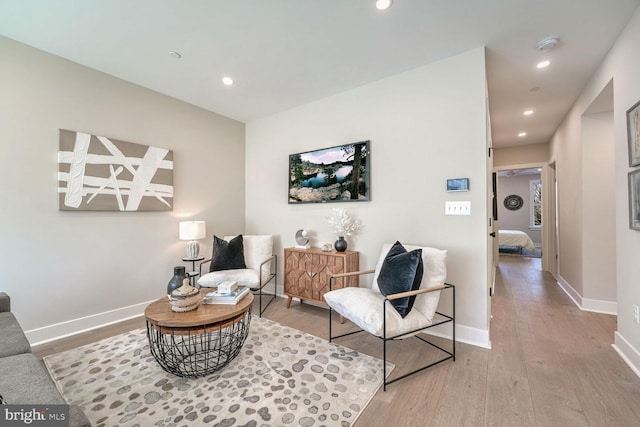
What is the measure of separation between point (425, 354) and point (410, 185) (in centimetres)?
161

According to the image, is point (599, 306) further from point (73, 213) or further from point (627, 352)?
point (73, 213)

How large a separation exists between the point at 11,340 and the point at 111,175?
6.16 ft

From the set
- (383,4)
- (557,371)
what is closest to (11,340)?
(383,4)

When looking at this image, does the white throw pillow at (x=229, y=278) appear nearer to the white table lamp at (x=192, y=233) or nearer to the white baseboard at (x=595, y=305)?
the white table lamp at (x=192, y=233)

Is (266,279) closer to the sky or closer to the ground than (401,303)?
closer to the ground

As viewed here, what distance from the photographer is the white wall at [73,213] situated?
7.70 ft

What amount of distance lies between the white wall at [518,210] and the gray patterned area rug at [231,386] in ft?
32.3

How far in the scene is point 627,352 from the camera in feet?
A: 6.89

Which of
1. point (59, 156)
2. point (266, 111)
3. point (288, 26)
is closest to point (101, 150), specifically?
point (59, 156)

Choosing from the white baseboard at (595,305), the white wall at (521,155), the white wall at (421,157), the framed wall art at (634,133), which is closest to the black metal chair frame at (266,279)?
the white wall at (421,157)

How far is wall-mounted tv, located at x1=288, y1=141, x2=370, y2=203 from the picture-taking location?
3111mm

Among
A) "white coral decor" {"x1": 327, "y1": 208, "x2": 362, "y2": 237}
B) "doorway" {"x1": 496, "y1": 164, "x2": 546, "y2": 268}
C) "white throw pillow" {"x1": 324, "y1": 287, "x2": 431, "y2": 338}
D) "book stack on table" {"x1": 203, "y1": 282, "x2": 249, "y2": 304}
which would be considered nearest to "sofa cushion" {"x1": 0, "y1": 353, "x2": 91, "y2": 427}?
"book stack on table" {"x1": 203, "y1": 282, "x2": 249, "y2": 304}

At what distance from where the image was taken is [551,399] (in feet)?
5.50

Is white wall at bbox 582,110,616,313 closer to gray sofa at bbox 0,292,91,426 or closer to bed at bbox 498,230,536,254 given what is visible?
bed at bbox 498,230,536,254
